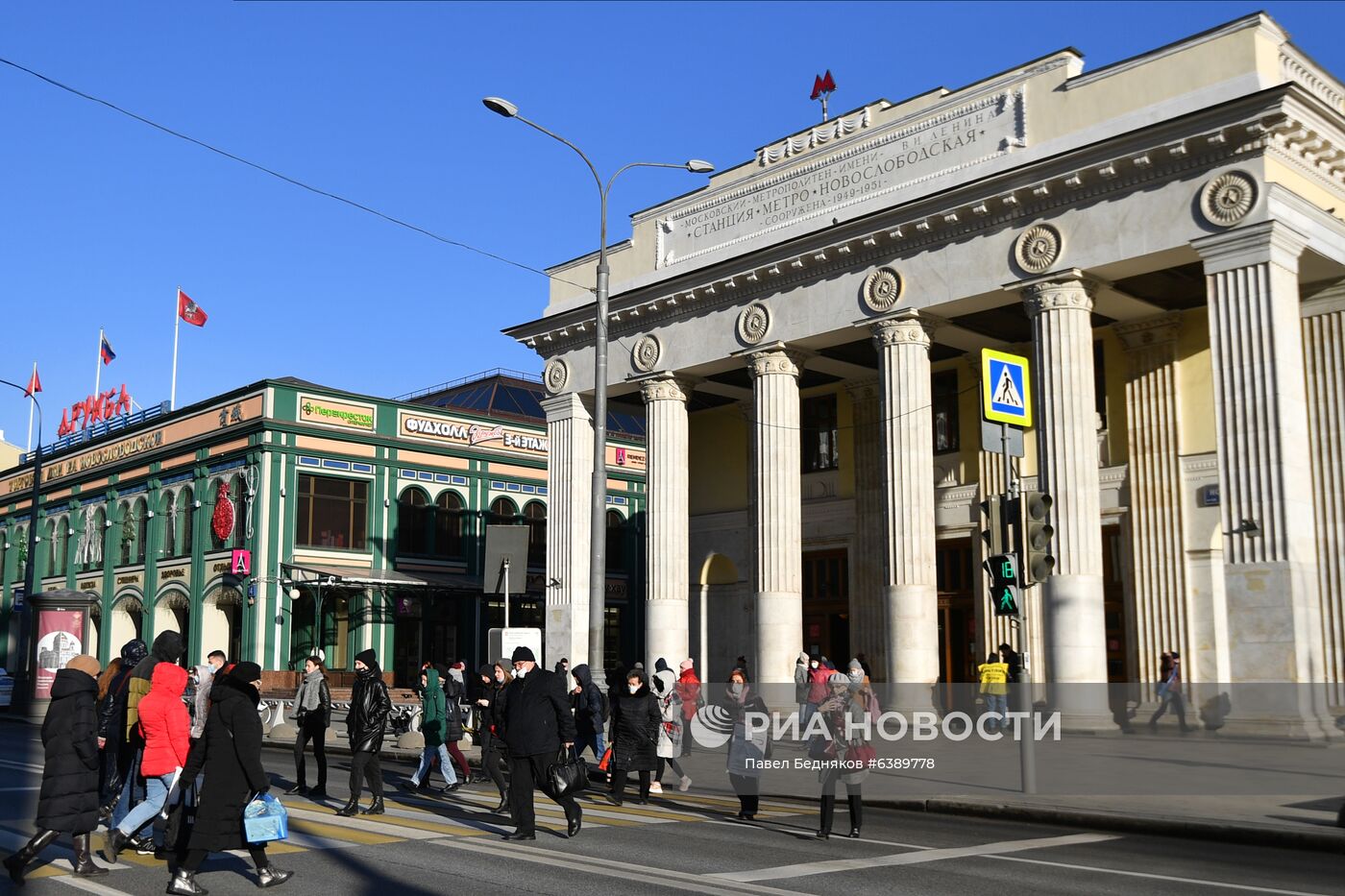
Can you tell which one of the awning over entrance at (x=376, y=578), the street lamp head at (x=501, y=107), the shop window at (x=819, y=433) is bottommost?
the awning over entrance at (x=376, y=578)

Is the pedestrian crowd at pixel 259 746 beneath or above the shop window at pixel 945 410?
beneath

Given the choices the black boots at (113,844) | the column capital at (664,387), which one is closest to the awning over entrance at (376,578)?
the column capital at (664,387)

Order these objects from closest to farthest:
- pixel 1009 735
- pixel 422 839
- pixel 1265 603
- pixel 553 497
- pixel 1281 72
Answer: pixel 422 839 < pixel 1265 603 < pixel 1281 72 < pixel 1009 735 < pixel 553 497

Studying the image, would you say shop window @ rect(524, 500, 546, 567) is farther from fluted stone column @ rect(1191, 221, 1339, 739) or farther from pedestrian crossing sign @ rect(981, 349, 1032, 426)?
pedestrian crossing sign @ rect(981, 349, 1032, 426)

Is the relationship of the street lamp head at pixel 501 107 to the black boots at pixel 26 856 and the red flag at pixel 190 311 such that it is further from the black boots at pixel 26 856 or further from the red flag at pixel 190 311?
the red flag at pixel 190 311

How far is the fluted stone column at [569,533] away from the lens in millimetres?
33375

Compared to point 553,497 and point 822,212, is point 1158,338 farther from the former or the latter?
point 553,497

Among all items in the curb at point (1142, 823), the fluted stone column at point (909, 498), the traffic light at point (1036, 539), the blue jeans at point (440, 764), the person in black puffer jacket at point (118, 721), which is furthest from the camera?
the fluted stone column at point (909, 498)

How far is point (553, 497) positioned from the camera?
34188 millimetres

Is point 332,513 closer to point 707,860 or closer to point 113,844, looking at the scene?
point 113,844

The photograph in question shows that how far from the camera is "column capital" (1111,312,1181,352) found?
88.2 feet

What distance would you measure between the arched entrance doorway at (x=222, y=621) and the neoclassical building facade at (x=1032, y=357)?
641 inches

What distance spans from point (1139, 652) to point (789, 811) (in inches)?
566

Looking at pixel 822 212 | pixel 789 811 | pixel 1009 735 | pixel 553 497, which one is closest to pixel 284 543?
pixel 553 497
